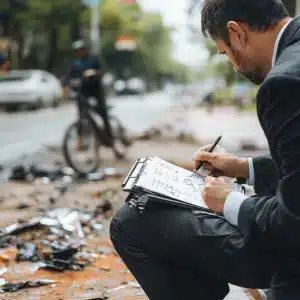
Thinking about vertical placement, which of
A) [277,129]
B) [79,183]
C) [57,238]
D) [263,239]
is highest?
[277,129]

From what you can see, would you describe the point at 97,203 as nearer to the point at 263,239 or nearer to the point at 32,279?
the point at 32,279

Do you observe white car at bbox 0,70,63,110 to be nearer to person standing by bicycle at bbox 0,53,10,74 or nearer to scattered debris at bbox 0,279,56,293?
person standing by bicycle at bbox 0,53,10,74

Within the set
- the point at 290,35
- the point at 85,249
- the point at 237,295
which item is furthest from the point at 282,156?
the point at 85,249

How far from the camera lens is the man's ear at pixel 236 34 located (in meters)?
2.18

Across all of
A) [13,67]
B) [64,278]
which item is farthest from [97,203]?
[13,67]

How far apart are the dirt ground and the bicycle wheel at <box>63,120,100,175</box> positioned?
0.48 meters

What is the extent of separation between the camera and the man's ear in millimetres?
2176

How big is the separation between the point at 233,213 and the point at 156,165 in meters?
0.51

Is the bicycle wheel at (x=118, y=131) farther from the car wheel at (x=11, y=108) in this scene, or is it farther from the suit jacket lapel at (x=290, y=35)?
the car wheel at (x=11, y=108)

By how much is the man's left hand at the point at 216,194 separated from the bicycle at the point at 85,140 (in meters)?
6.61

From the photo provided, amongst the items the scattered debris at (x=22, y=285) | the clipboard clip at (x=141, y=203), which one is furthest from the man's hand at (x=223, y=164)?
the scattered debris at (x=22, y=285)

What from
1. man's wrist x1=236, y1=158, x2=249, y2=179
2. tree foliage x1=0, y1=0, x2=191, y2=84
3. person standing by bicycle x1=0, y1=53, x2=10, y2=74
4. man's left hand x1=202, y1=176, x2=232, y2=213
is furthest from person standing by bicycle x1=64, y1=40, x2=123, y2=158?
tree foliage x1=0, y1=0, x2=191, y2=84

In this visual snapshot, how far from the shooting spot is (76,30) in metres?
48.6

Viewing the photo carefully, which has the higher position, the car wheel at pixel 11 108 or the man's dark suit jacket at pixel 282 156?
the man's dark suit jacket at pixel 282 156
